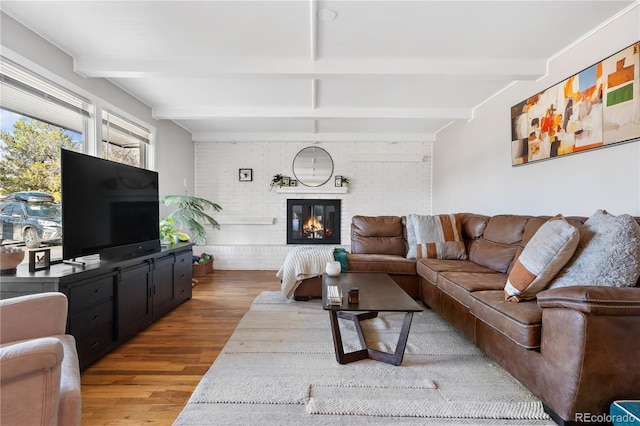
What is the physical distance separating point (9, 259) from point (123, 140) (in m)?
1.91

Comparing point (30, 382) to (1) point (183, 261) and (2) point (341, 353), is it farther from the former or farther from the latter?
(1) point (183, 261)

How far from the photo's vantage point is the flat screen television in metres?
1.81

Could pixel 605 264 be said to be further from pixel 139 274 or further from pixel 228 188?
pixel 228 188

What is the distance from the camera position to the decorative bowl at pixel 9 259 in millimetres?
1589

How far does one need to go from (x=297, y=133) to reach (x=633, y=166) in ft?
13.1

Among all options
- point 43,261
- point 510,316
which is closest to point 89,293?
point 43,261

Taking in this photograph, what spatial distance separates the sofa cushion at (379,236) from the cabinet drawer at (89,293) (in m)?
2.63

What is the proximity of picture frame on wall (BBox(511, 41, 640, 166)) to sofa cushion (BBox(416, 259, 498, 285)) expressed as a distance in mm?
1159

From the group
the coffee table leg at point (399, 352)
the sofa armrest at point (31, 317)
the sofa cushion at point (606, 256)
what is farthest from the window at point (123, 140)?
the sofa cushion at point (606, 256)

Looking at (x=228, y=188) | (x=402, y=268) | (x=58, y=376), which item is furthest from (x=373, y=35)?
(x=228, y=188)

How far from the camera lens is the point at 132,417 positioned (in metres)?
1.40

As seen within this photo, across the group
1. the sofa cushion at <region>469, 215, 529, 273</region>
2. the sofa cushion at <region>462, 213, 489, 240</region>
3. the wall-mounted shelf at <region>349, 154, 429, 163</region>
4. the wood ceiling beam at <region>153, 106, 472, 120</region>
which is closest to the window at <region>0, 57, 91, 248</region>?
the wood ceiling beam at <region>153, 106, 472, 120</region>

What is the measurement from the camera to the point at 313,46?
86.3 inches

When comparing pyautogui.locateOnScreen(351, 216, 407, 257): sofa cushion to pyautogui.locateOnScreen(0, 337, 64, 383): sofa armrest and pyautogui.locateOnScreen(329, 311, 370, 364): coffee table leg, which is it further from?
pyautogui.locateOnScreen(0, 337, 64, 383): sofa armrest
